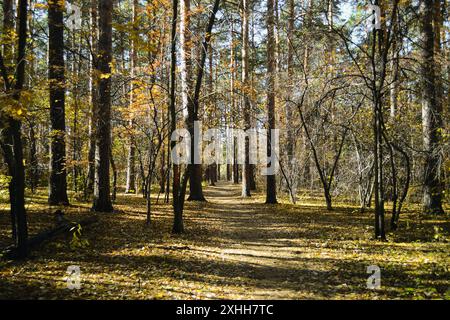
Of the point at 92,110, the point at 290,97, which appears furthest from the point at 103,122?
the point at 290,97

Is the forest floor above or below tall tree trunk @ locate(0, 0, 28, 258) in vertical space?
below

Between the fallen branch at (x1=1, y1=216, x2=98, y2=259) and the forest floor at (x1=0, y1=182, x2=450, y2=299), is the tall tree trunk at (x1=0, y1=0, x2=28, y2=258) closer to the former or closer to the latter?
the fallen branch at (x1=1, y1=216, x2=98, y2=259)

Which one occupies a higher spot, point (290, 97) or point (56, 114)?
point (290, 97)

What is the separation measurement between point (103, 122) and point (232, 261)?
22.1ft

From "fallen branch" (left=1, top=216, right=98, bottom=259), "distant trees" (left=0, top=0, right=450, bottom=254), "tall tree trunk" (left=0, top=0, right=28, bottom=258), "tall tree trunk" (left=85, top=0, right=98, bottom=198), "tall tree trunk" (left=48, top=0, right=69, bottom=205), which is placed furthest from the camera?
"tall tree trunk" (left=85, top=0, right=98, bottom=198)

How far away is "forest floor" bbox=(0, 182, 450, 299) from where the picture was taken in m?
4.97

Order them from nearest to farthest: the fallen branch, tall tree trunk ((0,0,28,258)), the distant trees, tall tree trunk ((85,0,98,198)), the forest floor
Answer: the forest floor < tall tree trunk ((0,0,28,258)) < the fallen branch < the distant trees < tall tree trunk ((85,0,98,198))

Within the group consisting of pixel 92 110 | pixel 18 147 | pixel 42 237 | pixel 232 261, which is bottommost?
pixel 232 261

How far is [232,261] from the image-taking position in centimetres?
679

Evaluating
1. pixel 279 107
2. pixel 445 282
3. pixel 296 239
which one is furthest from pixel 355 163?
pixel 445 282

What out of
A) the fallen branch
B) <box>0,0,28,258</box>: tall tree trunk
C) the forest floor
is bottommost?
the forest floor

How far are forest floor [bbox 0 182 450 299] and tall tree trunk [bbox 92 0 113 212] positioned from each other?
70 cm

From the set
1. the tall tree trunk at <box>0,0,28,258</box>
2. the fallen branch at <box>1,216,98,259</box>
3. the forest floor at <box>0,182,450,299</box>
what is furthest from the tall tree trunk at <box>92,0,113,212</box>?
the tall tree trunk at <box>0,0,28,258</box>

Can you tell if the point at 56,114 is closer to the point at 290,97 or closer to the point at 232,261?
the point at 232,261
